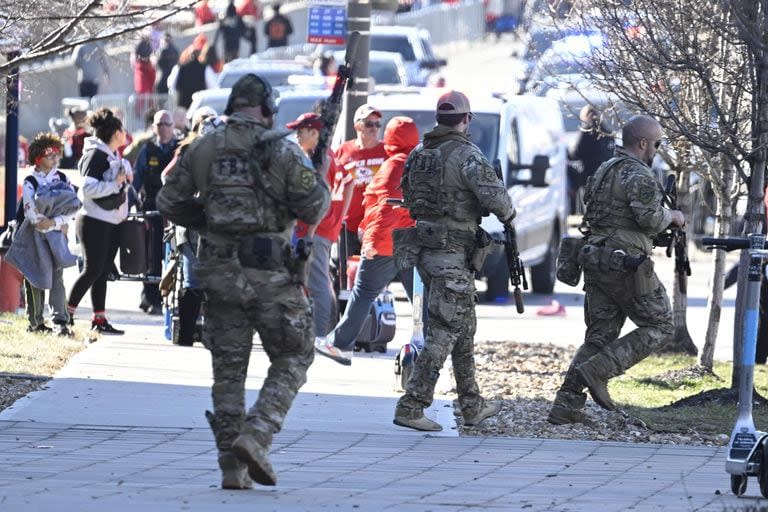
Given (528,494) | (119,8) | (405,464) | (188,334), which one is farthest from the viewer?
(188,334)

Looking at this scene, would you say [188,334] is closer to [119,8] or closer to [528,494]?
[119,8]

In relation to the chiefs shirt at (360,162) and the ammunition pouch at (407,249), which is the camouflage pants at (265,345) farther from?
the chiefs shirt at (360,162)

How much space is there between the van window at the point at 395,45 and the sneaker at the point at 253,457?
25410mm

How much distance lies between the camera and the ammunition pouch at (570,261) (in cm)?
1047

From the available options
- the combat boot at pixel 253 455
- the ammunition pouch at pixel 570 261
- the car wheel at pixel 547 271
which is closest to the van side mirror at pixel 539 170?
the car wheel at pixel 547 271

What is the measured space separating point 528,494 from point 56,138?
6.70 meters

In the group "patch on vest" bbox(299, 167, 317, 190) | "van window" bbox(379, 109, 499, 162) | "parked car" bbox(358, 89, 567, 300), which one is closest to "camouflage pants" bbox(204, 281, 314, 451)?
"patch on vest" bbox(299, 167, 317, 190)

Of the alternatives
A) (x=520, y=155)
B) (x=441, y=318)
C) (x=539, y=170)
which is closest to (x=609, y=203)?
(x=441, y=318)

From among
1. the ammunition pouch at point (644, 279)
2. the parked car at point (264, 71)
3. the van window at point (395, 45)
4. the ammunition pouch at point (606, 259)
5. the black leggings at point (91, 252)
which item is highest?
the van window at point (395, 45)

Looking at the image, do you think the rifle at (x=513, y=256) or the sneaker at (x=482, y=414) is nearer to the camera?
the sneaker at (x=482, y=414)

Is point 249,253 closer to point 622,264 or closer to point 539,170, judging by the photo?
point 622,264

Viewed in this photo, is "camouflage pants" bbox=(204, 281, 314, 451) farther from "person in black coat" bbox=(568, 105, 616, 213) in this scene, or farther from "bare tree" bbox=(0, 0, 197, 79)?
"person in black coat" bbox=(568, 105, 616, 213)

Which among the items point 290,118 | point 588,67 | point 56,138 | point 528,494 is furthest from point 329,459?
point 290,118

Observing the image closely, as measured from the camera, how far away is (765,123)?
1068 cm
